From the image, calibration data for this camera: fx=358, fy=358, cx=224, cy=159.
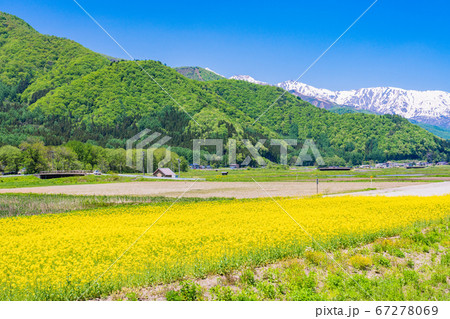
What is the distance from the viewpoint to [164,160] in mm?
144875

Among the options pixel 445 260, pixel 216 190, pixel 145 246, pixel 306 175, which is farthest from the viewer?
→ pixel 306 175

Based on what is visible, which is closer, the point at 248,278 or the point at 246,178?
the point at 248,278

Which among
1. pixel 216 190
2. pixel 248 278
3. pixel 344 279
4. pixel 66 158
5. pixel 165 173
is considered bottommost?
pixel 165 173

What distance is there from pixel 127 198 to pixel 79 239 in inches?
1131

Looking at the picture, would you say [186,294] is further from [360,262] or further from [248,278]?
[360,262]

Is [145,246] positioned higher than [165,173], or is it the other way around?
[145,246]

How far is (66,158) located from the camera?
12794cm

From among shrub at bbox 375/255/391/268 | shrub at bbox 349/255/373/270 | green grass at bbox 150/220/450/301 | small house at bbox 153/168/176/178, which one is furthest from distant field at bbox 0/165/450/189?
shrub at bbox 349/255/373/270

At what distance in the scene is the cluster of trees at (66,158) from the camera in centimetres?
11194

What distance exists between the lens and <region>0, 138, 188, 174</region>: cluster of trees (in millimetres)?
111938

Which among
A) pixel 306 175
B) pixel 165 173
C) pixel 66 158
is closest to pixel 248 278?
pixel 165 173

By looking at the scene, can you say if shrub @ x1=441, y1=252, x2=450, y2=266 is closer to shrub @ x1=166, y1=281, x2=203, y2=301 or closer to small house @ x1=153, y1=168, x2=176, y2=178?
shrub @ x1=166, y1=281, x2=203, y2=301
